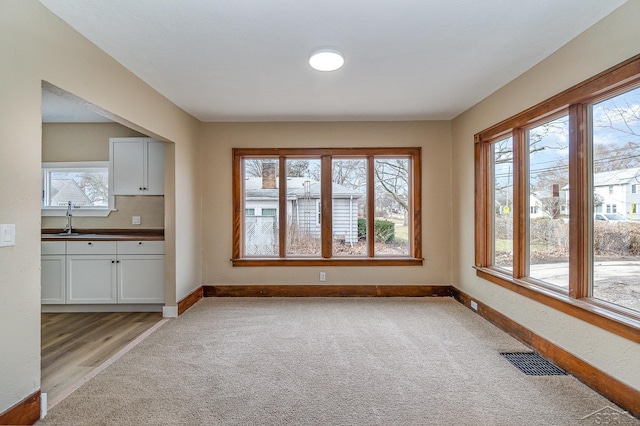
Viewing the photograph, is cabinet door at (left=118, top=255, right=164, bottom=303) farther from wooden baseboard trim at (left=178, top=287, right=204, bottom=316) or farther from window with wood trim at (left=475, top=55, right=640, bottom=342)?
window with wood trim at (left=475, top=55, right=640, bottom=342)

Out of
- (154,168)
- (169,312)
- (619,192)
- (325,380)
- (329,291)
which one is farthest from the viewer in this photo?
(329,291)

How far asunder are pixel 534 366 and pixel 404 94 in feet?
9.18

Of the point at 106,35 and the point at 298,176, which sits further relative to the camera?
the point at 298,176

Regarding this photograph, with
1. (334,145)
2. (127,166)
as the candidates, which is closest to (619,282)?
(334,145)

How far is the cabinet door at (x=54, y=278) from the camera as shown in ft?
11.9

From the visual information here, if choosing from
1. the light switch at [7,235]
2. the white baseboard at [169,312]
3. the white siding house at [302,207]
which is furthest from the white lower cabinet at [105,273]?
the light switch at [7,235]

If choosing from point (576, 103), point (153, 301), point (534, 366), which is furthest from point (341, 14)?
point (153, 301)

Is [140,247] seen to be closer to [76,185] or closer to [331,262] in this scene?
[76,185]

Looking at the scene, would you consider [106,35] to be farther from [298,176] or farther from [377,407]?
[377,407]

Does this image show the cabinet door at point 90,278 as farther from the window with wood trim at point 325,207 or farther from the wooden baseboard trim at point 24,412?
the wooden baseboard trim at point 24,412

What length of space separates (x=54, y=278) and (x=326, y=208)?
344 cm

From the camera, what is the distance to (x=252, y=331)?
3.15m

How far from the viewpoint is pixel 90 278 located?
3654 mm

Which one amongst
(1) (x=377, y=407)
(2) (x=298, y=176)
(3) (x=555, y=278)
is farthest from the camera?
(2) (x=298, y=176)
